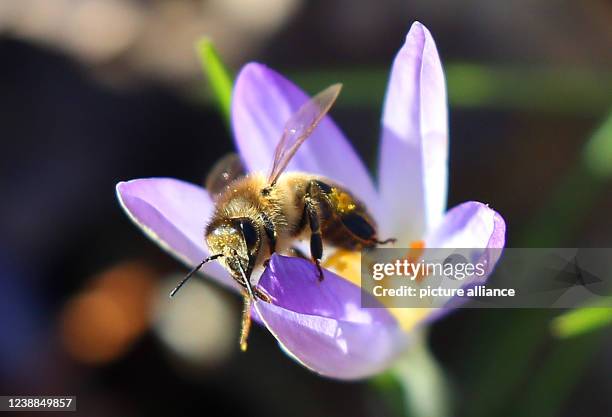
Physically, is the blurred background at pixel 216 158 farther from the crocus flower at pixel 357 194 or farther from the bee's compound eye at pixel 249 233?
the bee's compound eye at pixel 249 233

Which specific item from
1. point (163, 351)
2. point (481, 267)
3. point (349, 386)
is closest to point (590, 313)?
point (481, 267)

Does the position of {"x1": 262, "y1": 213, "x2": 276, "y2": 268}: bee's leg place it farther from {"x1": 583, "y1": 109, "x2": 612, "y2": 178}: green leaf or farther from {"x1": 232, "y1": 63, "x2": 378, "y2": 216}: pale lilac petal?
{"x1": 583, "y1": 109, "x2": 612, "y2": 178}: green leaf

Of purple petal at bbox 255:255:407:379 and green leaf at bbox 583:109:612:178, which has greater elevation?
green leaf at bbox 583:109:612:178

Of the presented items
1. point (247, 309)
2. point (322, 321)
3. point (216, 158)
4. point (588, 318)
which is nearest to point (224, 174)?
point (247, 309)

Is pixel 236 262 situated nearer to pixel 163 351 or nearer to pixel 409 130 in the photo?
pixel 409 130

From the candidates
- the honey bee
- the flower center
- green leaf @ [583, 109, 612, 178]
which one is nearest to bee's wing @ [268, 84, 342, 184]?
the honey bee

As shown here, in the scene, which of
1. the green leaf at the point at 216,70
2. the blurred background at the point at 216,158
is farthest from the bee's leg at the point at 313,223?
the blurred background at the point at 216,158
